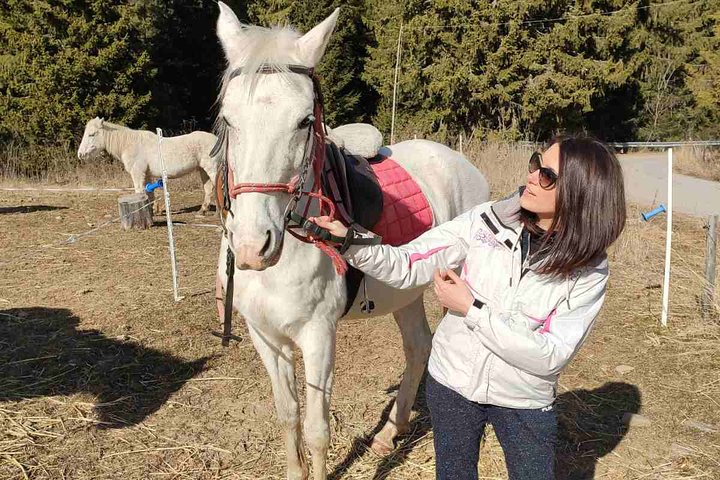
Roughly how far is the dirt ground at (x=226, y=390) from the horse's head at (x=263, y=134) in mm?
1693

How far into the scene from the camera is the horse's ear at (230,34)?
1.86 metres

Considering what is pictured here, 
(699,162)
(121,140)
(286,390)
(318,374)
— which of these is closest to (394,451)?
(286,390)

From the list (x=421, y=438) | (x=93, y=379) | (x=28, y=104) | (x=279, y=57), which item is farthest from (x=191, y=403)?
(x=28, y=104)

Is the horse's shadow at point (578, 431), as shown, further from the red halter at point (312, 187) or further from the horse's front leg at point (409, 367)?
the red halter at point (312, 187)

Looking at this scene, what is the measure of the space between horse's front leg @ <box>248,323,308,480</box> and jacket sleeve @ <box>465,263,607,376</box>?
1029 mm

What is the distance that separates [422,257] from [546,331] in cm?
50

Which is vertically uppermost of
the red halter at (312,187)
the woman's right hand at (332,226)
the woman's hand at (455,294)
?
the red halter at (312,187)

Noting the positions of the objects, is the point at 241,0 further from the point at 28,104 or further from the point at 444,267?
the point at 444,267

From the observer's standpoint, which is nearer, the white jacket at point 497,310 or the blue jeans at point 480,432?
the white jacket at point 497,310

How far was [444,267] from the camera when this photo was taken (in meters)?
1.88

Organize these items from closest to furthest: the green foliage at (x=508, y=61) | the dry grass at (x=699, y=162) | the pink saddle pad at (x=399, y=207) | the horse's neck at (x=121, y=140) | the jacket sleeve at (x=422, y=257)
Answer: the jacket sleeve at (x=422, y=257) → the pink saddle pad at (x=399, y=207) → the horse's neck at (x=121, y=140) → the dry grass at (x=699, y=162) → the green foliage at (x=508, y=61)

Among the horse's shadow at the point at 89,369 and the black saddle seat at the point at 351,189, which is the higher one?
the black saddle seat at the point at 351,189

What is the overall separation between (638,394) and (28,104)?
724 inches

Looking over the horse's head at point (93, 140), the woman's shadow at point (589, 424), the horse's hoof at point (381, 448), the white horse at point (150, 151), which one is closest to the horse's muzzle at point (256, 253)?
the horse's hoof at point (381, 448)
